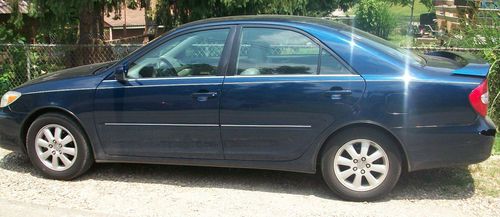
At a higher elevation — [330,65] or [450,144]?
[330,65]

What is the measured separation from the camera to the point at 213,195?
5020mm

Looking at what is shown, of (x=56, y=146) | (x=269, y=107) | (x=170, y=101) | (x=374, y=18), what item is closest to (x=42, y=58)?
(x=56, y=146)

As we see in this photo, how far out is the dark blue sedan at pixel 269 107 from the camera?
4.56 meters

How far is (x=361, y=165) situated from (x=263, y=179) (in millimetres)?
1142

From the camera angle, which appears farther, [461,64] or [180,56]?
[180,56]

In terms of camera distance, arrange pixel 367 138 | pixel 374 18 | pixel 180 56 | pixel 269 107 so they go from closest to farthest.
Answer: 1. pixel 367 138
2. pixel 269 107
3. pixel 180 56
4. pixel 374 18

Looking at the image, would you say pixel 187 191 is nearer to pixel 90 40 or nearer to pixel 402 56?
pixel 402 56

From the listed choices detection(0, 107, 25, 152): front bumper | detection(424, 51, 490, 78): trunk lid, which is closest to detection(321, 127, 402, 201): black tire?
detection(424, 51, 490, 78): trunk lid

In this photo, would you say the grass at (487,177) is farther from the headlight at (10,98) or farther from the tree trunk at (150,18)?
the tree trunk at (150,18)

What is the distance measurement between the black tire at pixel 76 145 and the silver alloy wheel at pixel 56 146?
0.11 ft

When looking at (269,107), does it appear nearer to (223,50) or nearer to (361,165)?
(223,50)

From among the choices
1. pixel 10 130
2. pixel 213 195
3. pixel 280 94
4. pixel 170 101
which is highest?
pixel 280 94

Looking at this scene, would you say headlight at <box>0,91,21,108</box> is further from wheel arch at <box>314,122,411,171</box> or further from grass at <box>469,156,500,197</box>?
grass at <box>469,156,500,197</box>

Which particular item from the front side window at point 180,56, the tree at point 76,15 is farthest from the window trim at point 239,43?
the tree at point 76,15
